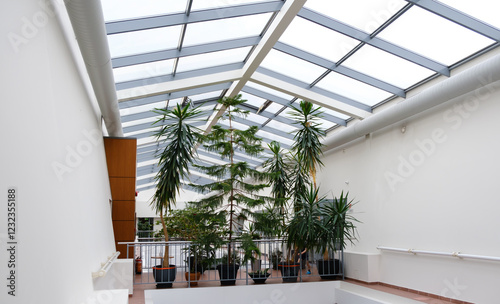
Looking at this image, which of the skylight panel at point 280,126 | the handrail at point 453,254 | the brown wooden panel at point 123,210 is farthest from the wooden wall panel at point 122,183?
the handrail at point 453,254

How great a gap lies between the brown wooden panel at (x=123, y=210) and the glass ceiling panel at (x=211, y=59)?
2.96m

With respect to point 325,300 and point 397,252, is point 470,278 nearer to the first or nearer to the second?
point 397,252

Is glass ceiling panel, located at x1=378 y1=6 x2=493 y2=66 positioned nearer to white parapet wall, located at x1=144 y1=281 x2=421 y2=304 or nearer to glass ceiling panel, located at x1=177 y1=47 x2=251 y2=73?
glass ceiling panel, located at x1=177 y1=47 x2=251 y2=73

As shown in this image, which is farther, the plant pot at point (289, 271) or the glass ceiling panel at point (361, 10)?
the plant pot at point (289, 271)

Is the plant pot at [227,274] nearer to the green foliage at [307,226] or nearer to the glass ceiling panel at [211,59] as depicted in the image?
the green foliage at [307,226]

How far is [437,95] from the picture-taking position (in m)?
6.41

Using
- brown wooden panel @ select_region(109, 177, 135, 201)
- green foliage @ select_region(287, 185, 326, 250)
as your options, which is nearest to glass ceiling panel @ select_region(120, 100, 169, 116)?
brown wooden panel @ select_region(109, 177, 135, 201)

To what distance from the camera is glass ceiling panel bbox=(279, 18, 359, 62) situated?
23.6ft

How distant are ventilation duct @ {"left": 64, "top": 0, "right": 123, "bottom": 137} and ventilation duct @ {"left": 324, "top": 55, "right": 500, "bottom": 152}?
15.9ft

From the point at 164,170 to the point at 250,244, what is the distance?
2168 millimetres

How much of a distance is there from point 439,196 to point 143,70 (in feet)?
19.1

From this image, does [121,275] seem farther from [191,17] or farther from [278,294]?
[191,17]

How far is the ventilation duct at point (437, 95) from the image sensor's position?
5.53 m

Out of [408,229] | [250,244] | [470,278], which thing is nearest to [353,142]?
[408,229]
